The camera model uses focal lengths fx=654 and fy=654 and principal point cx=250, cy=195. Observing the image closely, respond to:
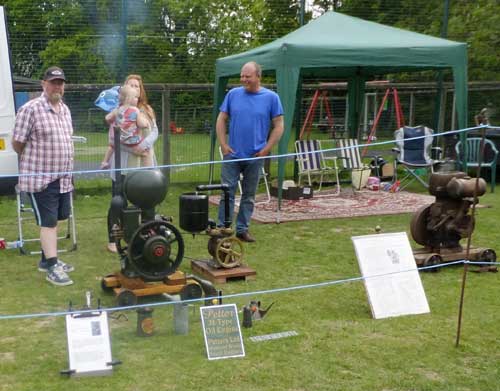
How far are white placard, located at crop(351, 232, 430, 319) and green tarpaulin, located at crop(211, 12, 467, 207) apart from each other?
3316 mm

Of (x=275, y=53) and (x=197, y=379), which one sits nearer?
(x=197, y=379)

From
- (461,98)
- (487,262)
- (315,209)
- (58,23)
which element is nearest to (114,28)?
(58,23)

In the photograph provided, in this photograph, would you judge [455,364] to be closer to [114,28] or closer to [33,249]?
[33,249]

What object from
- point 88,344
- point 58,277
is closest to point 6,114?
point 58,277

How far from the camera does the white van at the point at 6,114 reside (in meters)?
5.92

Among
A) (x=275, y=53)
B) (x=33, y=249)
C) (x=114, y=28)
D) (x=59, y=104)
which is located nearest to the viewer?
(x=59, y=104)

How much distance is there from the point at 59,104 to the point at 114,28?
5.55 m

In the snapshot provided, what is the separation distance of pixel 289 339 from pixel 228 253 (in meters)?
1.43

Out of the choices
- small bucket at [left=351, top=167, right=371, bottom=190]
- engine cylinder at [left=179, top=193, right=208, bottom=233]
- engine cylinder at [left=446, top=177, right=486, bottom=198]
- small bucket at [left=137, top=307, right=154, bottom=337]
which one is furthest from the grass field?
small bucket at [left=351, top=167, right=371, bottom=190]

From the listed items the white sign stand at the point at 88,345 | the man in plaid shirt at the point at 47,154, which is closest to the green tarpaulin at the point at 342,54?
the man in plaid shirt at the point at 47,154

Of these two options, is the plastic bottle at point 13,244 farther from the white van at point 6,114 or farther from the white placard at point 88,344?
the white placard at point 88,344

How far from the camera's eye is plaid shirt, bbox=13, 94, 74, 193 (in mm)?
4812

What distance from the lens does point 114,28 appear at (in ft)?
33.4

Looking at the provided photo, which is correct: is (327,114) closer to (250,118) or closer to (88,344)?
(250,118)
